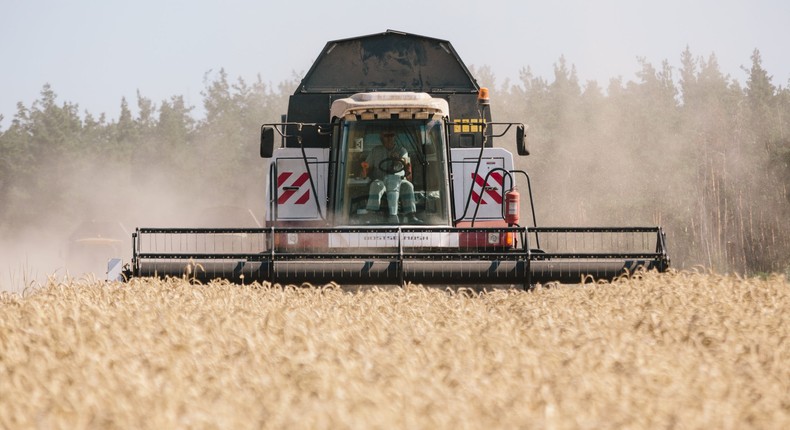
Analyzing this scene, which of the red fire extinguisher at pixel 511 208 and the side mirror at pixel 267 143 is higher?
the side mirror at pixel 267 143

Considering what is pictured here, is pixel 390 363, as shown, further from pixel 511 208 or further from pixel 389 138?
pixel 389 138

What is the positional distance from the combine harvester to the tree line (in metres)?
24.0

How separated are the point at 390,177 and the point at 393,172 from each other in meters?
0.06

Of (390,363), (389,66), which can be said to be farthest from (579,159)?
(390,363)

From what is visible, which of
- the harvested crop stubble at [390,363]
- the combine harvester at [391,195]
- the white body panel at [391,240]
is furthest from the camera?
the white body panel at [391,240]

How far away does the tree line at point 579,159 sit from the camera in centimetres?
4034

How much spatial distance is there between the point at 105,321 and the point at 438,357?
1.83m

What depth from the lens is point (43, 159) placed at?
65.1 m

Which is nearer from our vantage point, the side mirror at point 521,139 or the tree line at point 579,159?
the side mirror at point 521,139

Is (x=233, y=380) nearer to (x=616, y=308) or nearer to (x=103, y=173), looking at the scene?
(x=616, y=308)

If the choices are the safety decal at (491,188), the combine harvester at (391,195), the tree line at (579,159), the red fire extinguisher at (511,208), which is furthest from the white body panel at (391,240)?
the tree line at (579,159)

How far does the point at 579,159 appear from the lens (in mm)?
47844

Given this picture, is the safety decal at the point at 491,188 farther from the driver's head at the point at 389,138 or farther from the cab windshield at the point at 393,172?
the driver's head at the point at 389,138

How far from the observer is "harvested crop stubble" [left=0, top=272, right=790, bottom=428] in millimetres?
3600
